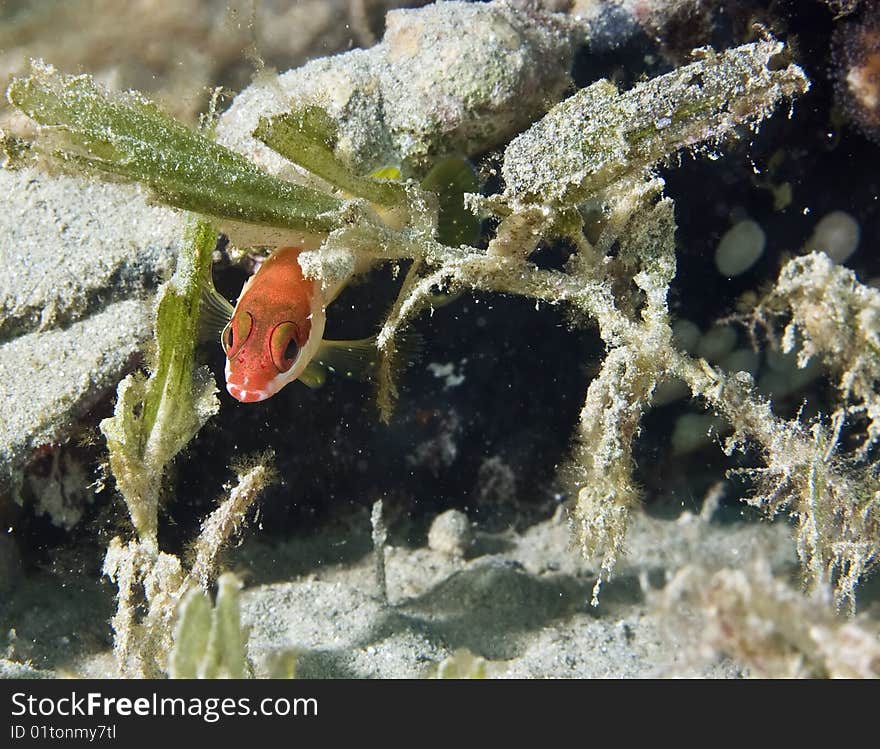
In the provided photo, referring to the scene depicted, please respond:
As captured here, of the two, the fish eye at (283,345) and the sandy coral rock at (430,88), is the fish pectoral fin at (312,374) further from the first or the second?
the sandy coral rock at (430,88)

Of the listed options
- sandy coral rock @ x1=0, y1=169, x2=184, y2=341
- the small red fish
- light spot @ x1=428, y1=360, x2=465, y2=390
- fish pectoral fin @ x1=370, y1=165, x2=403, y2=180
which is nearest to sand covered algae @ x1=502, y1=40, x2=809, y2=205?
fish pectoral fin @ x1=370, y1=165, x2=403, y2=180

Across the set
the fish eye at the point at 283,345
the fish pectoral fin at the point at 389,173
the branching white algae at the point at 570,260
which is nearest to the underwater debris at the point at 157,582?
the branching white algae at the point at 570,260

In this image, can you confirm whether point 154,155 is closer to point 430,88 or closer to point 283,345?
point 283,345

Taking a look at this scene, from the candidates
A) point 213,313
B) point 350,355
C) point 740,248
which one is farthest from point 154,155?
point 740,248

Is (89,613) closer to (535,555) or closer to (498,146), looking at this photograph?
(535,555)

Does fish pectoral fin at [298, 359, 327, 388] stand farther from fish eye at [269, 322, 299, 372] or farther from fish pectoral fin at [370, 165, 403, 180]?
fish pectoral fin at [370, 165, 403, 180]
